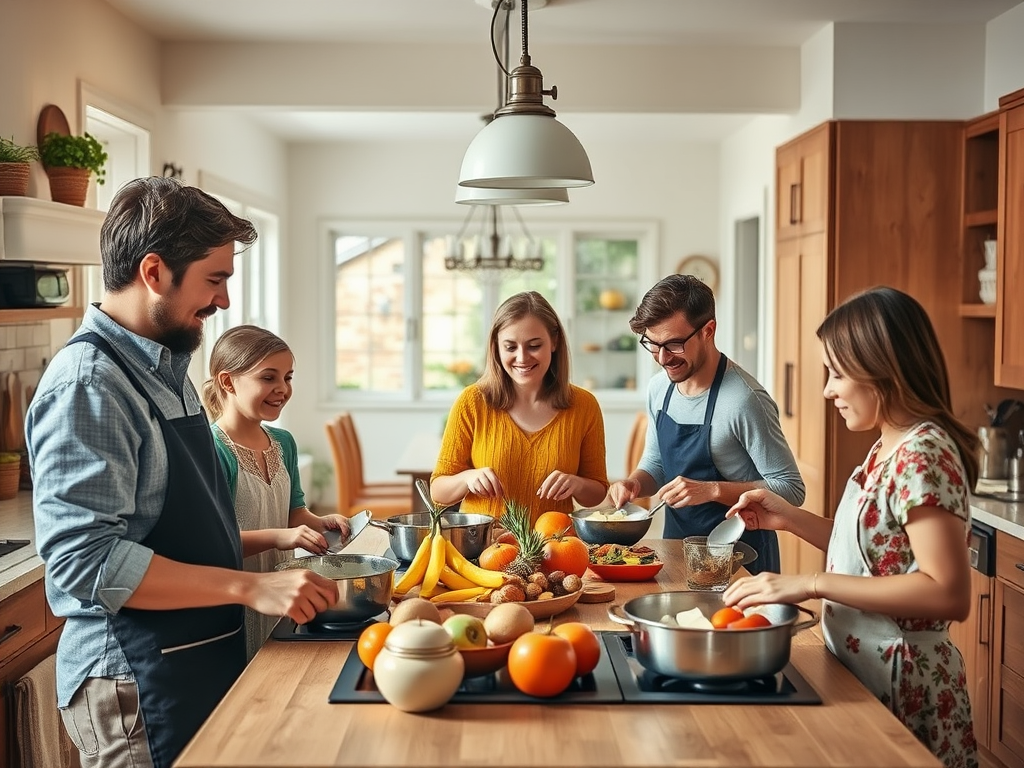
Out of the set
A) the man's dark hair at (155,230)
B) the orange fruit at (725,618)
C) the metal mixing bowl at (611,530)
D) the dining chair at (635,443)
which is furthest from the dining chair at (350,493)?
the orange fruit at (725,618)

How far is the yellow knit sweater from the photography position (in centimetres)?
290

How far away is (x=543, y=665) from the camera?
1.61 metres

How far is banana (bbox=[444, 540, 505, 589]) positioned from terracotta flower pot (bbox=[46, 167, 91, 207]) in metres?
2.05

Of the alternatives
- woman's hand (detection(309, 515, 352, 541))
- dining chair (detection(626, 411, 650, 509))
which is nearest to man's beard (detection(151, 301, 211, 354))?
woman's hand (detection(309, 515, 352, 541))

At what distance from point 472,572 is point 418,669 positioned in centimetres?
69

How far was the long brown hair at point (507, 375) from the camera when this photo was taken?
9.55ft

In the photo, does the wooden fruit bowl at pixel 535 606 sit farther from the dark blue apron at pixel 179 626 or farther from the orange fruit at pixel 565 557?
the dark blue apron at pixel 179 626

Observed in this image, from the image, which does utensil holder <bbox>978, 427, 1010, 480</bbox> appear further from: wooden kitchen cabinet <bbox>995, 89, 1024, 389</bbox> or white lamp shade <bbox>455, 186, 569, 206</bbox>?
white lamp shade <bbox>455, 186, 569, 206</bbox>

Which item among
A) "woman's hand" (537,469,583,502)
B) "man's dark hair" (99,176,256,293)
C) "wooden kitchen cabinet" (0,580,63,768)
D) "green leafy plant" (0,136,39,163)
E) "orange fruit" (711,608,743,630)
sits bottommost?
"wooden kitchen cabinet" (0,580,63,768)

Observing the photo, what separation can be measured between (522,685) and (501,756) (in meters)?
0.19

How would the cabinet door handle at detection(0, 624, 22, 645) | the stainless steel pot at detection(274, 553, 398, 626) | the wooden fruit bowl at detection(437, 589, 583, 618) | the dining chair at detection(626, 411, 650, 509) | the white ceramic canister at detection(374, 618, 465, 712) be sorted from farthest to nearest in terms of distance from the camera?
the dining chair at detection(626, 411, 650, 509)
the cabinet door handle at detection(0, 624, 22, 645)
the wooden fruit bowl at detection(437, 589, 583, 618)
the stainless steel pot at detection(274, 553, 398, 626)
the white ceramic canister at detection(374, 618, 465, 712)

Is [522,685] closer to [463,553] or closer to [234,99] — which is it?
[463,553]

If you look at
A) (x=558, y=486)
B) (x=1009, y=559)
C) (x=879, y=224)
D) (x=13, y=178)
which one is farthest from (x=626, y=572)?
(x=879, y=224)

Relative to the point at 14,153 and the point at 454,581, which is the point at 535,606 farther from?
the point at 14,153
